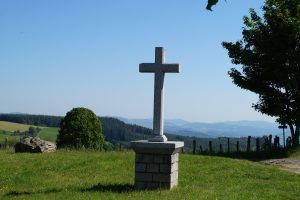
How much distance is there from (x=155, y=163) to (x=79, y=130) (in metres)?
21.3

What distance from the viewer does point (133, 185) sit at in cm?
1274

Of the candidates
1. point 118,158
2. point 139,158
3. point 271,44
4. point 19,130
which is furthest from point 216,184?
point 19,130

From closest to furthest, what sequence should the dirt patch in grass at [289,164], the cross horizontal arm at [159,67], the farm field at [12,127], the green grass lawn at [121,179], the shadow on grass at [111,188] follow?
the green grass lawn at [121,179] < the shadow on grass at [111,188] < the cross horizontal arm at [159,67] < the dirt patch in grass at [289,164] < the farm field at [12,127]

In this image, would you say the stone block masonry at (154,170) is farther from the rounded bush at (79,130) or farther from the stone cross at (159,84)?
the rounded bush at (79,130)

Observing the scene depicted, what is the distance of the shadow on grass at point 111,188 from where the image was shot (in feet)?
39.0

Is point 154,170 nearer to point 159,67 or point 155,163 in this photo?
point 155,163

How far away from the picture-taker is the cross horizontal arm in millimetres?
12438

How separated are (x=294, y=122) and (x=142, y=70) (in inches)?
687

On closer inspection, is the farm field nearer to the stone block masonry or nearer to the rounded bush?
the rounded bush

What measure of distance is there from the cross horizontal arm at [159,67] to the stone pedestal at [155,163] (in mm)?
1953

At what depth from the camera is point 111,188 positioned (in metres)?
12.3

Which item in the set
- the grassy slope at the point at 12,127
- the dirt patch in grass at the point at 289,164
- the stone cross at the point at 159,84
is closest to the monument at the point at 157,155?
the stone cross at the point at 159,84

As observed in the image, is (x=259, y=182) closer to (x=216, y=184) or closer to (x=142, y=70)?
(x=216, y=184)

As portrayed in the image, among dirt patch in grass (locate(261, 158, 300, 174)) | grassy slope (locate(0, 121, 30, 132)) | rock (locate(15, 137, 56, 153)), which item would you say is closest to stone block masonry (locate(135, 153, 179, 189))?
dirt patch in grass (locate(261, 158, 300, 174))
